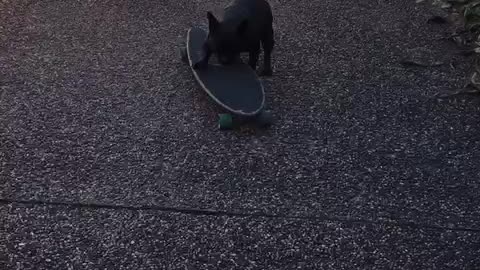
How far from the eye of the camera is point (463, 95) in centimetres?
392

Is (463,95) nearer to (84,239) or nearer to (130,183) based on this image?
(130,183)

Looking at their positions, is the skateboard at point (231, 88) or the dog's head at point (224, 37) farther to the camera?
the dog's head at point (224, 37)

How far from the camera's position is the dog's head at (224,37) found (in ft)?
12.0

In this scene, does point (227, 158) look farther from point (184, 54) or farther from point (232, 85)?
point (184, 54)

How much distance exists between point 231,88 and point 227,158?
0.54 meters

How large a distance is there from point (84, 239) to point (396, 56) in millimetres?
2408

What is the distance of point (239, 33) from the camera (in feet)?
12.1

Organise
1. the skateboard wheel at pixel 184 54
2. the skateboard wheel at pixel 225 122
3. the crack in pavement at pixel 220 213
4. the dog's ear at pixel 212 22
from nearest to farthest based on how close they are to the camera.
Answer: the crack in pavement at pixel 220 213, the skateboard wheel at pixel 225 122, the dog's ear at pixel 212 22, the skateboard wheel at pixel 184 54

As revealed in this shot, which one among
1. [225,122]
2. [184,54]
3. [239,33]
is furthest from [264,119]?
[184,54]

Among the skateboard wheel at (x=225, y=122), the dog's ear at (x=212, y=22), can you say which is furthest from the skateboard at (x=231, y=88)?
the dog's ear at (x=212, y=22)

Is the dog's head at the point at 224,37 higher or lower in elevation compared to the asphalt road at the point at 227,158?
higher

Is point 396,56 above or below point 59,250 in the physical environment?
below

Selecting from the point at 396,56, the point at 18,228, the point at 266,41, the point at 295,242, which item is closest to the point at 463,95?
the point at 396,56

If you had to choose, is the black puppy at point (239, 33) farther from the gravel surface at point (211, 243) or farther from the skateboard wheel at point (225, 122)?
the gravel surface at point (211, 243)
